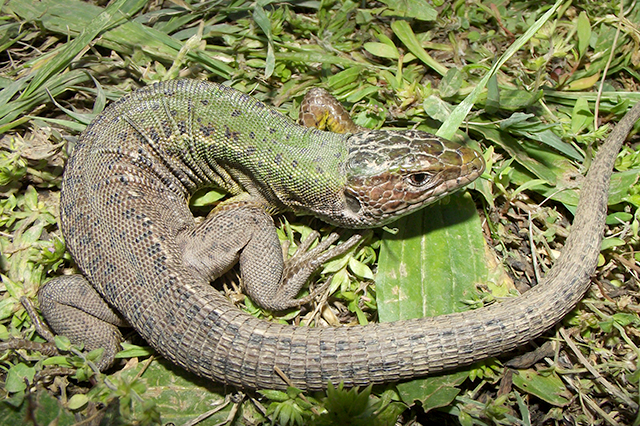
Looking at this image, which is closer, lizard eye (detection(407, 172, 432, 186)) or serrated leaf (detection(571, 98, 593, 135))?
lizard eye (detection(407, 172, 432, 186))

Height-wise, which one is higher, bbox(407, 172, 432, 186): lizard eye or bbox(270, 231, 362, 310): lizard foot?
bbox(407, 172, 432, 186): lizard eye

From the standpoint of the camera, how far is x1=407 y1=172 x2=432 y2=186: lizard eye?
3537 mm

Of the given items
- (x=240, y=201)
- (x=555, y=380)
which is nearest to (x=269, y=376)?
(x=240, y=201)

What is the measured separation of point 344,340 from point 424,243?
107 centimetres

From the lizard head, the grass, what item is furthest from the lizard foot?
the lizard head

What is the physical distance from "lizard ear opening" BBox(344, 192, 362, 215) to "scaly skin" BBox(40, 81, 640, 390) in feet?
0.05

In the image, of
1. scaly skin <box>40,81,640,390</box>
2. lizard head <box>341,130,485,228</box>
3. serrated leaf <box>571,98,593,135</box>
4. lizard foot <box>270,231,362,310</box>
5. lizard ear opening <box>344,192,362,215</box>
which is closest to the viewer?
scaly skin <box>40,81,640,390</box>

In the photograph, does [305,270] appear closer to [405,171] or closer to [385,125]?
[405,171]

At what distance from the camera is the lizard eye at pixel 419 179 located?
3.54 metres

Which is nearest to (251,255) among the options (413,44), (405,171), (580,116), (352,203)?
(352,203)

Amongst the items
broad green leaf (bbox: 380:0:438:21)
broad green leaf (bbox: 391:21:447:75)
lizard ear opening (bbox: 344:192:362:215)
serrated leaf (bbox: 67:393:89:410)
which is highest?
broad green leaf (bbox: 380:0:438:21)

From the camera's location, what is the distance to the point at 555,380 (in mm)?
3646

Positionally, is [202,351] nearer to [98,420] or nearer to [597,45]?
[98,420]

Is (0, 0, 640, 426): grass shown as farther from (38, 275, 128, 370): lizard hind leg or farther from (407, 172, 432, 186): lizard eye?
(407, 172, 432, 186): lizard eye
